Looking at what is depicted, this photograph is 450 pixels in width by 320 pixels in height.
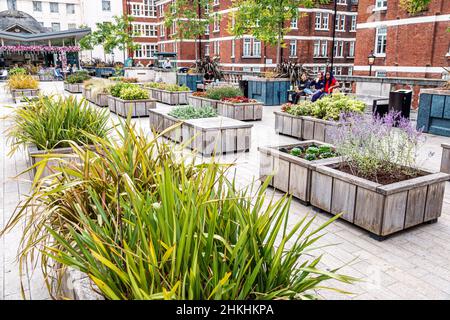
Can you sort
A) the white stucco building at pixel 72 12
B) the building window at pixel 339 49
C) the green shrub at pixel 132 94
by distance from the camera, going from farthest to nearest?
1. the white stucco building at pixel 72 12
2. the building window at pixel 339 49
3. the green shrub at pixel 132 94

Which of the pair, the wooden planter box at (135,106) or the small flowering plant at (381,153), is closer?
the small flowering plant at (381,153)

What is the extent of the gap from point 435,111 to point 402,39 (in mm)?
19448

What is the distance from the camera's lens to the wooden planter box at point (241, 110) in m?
12.7

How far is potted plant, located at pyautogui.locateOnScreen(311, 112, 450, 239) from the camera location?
4.63 m

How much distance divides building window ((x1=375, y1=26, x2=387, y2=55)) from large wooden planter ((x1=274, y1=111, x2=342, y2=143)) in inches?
877

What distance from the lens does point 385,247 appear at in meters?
4.51

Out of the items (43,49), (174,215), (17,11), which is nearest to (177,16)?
(43,49)

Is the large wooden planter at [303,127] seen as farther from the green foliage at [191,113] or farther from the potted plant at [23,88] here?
the potted plant at [23,88]

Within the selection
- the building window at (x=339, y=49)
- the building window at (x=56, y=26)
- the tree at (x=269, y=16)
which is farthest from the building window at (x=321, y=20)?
the building window at (x=56, y=26)

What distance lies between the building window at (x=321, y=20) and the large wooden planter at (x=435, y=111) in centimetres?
3466

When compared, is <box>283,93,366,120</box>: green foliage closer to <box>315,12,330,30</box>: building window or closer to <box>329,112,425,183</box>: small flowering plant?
<box>329,112,425,183</box>: small flowering plant

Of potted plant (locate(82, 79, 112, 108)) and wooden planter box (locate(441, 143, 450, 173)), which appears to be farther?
potted plant (locate(82, 79, 112, 108))

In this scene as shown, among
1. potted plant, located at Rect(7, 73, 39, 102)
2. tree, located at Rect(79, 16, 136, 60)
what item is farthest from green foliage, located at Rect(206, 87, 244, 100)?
tree, located at Rect(79, 16, 136, 60)

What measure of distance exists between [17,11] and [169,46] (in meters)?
23.8
